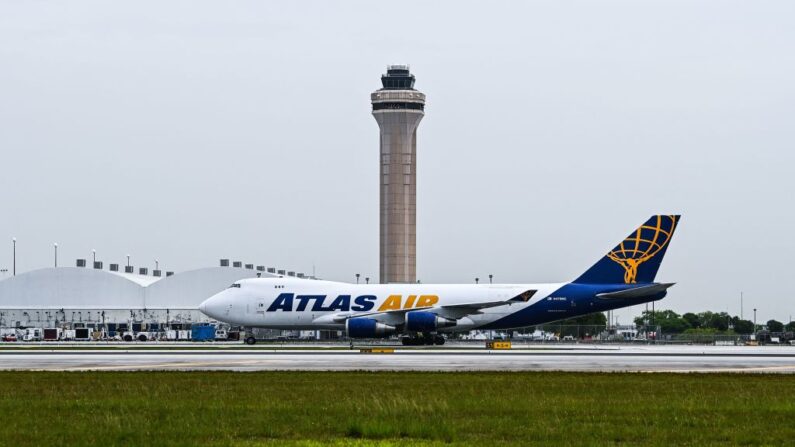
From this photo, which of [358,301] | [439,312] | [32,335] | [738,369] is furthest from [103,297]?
[738,369]

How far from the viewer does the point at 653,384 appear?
32.9 meters

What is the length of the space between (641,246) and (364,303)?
1792cm

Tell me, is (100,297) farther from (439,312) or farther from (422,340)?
(422,340)

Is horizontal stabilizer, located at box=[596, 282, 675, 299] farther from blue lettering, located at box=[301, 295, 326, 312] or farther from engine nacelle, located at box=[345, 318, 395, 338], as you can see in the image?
blue lettering, located at box=[301, 295, 326, 312]

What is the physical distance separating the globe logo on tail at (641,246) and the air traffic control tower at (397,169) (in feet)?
359

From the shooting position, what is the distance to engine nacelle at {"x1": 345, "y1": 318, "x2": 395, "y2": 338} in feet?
241

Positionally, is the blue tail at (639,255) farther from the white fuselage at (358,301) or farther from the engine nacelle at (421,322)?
the engine nacelle at (421,322)

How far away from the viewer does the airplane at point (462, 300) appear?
74750mm

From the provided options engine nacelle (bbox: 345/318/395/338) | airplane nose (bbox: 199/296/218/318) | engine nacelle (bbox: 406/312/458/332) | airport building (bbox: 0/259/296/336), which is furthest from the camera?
airport building (bbox: 0/259/296/336)

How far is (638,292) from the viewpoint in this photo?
242 feet

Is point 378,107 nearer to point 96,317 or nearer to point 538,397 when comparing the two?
point 96,317

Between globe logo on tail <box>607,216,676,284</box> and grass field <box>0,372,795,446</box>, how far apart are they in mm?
39547

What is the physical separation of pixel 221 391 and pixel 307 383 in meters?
3.98

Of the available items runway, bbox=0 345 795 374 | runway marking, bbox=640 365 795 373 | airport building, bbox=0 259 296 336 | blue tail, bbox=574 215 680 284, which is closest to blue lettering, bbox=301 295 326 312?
blue tail, bbox=574 215 680 284
